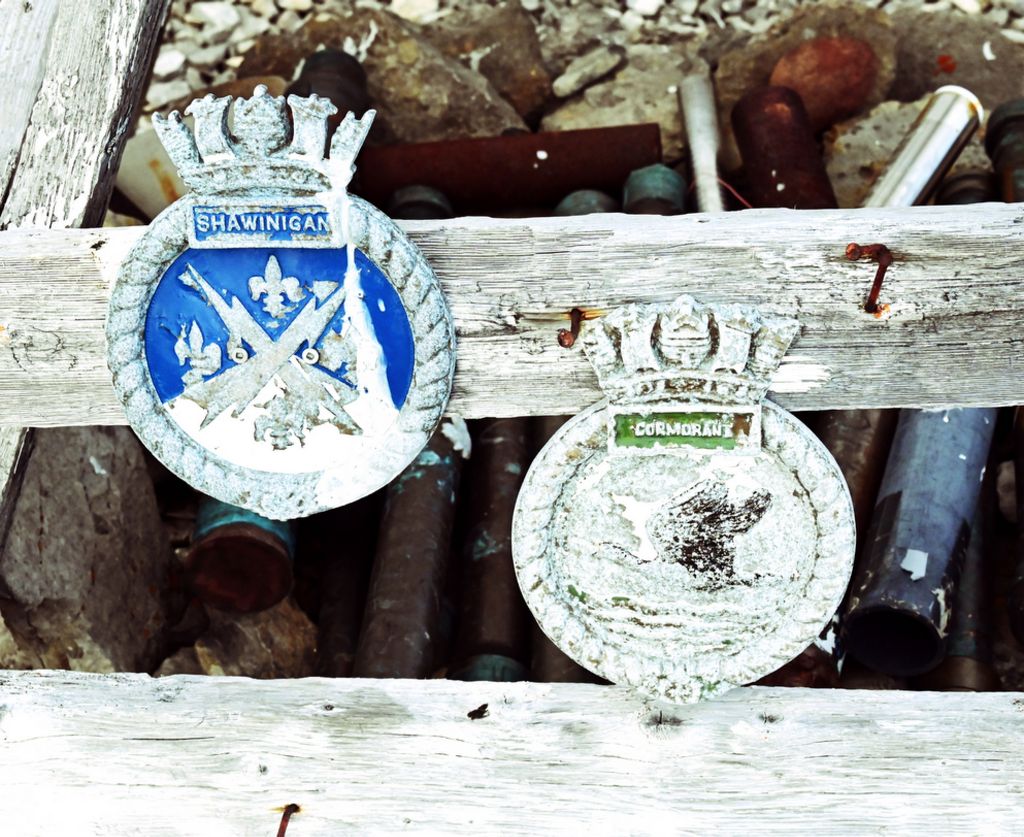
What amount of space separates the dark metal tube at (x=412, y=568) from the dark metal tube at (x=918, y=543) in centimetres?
97

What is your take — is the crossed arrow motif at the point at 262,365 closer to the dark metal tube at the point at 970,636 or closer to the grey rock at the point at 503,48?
the dark metal tube at the point at 970,636

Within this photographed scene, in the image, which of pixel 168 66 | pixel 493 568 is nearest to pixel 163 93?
pixel 168 66

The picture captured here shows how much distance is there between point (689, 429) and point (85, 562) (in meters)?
1.79

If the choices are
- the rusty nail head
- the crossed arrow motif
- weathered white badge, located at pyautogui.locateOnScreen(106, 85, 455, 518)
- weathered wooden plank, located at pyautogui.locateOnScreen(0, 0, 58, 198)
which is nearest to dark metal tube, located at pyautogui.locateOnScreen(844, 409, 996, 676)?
the rusty nail head

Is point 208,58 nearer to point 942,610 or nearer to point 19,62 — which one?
point 19,62

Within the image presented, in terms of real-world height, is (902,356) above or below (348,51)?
below

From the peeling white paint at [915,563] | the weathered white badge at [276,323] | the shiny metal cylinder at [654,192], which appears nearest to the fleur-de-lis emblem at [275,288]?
the weathered white badge at [276,323]

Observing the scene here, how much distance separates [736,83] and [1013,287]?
8.00 feet

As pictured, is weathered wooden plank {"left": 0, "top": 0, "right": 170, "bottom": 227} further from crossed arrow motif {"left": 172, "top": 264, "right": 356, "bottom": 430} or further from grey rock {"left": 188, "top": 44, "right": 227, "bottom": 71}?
grey rock {"left": 188, "top": 44, "right": 227, "bottom": 71}

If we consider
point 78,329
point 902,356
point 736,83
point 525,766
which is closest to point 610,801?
point 525,766

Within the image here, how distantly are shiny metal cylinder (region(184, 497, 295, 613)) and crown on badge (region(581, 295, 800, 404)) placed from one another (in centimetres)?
131

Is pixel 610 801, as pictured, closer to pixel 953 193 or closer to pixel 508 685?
pixel 508 685

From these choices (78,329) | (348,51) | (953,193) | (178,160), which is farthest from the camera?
(348,51)

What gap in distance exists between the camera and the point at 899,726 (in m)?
2.43
